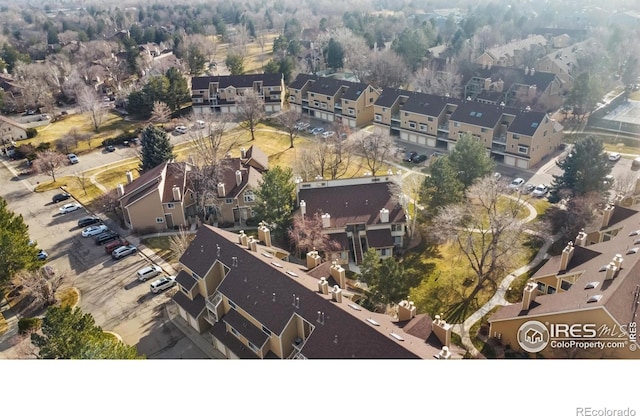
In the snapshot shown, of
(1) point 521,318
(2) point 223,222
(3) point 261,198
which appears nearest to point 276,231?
(3) point 261,198

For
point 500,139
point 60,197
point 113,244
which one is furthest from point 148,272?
point 500,139

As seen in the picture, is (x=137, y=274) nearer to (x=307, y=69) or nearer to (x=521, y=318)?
(x=521, y=318)

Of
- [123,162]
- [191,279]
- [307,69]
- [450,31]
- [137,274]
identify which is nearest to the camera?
[191,279]

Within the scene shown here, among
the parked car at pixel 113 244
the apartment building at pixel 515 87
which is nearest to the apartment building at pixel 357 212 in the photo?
the parked car at pixel 113 244

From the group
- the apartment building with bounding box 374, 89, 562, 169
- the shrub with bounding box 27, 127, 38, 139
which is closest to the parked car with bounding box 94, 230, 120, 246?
the shrub with bounding box 27, 127, 38, 139

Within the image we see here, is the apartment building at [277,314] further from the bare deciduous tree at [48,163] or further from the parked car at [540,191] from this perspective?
the bare deciduous tree at [48,163]

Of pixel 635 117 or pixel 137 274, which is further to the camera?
pixel 635 117

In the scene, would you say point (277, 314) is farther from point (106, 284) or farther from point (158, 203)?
point (158, 203)
